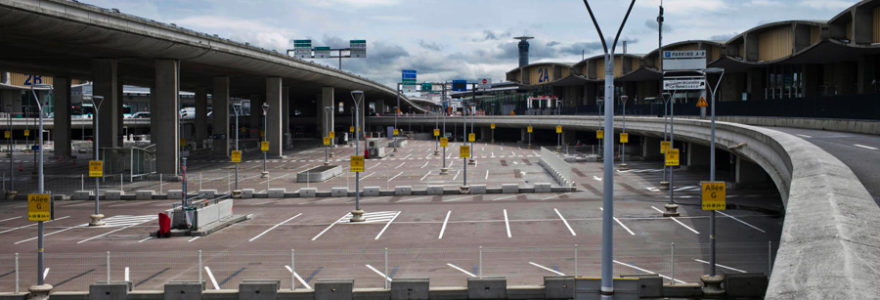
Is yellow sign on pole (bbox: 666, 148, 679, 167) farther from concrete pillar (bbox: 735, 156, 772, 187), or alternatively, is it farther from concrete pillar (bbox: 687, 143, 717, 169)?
concrete pillar (bbox: 687, 143, 717, 169)

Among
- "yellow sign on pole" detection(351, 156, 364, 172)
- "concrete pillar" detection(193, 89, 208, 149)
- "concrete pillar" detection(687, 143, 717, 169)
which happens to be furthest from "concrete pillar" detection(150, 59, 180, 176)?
"concrete pillar" detection(193, 89, 208, 149)

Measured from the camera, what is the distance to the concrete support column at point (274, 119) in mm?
75000

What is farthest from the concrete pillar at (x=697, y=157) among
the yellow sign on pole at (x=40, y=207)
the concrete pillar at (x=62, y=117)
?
the concrete pillar at (x=62, y=117)

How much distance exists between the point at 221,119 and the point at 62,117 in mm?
17888

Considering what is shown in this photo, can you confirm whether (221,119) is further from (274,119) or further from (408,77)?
(408,77)

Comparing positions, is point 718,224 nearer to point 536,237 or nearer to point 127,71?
point 536,237

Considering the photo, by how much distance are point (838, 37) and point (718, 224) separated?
19831 mm

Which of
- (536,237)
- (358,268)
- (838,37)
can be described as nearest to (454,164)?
(838,37)

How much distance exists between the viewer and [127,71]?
246 ft

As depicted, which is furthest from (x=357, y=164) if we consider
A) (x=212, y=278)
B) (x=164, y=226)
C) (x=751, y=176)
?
(x=751, y=176)

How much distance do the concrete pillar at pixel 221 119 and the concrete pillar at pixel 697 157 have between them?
53695 mm

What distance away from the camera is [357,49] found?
11775 cm

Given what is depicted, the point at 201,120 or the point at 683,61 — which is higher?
the point at 683,61

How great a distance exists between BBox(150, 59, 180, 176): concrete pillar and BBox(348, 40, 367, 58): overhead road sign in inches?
2553
